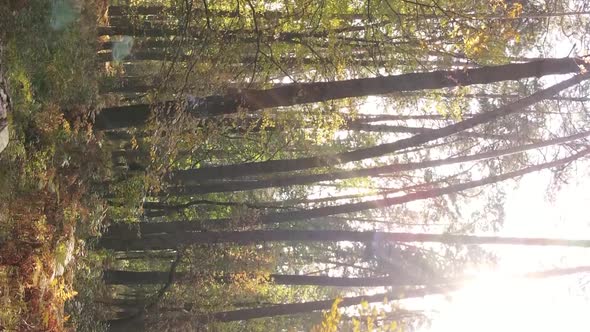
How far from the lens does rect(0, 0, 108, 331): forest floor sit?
6.92m

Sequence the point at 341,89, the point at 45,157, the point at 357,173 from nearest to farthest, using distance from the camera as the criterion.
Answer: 1. the point at 341,89
2. the point at 45,157
3. the point at 357,173

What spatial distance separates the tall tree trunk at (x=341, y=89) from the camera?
6.52 m

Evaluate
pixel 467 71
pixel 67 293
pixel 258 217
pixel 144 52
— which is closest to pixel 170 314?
pixel 258 217

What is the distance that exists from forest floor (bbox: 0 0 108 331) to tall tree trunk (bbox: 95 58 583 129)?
0.86m

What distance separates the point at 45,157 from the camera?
7801 millimetres

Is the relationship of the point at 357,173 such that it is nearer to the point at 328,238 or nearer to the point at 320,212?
the point at 320,212

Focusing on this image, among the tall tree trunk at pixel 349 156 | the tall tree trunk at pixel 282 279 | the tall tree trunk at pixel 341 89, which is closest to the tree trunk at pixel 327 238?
the tall tree trunk at pixel 349 156

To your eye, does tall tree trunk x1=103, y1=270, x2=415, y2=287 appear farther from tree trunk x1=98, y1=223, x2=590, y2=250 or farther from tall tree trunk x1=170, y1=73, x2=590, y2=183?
tall tree trunk x1=170, y1=73, x2=590, y2=183

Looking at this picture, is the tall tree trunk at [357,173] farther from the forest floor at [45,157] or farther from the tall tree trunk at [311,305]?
the forest floor at [45,157]

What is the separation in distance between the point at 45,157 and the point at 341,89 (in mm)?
4252

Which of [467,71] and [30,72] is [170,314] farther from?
[467,71]

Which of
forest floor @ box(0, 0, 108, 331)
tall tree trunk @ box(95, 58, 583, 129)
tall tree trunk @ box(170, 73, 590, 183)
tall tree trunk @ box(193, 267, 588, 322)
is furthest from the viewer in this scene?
tall tree trunk @ box(193, 267, 588, 322)

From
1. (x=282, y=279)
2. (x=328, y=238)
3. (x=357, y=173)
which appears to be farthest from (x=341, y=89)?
(x=282, y=279)

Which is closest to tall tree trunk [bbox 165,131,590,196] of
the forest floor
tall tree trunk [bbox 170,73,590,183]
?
tall tree trunk [bbox 170,73,590,183]
